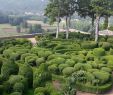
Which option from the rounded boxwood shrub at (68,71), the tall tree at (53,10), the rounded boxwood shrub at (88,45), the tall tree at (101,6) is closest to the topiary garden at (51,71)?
the rounded boxwood shrub at (68,71)

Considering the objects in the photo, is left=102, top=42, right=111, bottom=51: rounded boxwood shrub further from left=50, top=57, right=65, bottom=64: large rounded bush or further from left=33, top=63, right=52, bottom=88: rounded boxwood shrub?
left=33, top=63, right=52, bottom=88: rounded boxwood shrub

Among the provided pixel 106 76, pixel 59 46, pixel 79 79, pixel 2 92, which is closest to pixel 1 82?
pixel 2 92

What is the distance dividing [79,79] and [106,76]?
8.88 feet

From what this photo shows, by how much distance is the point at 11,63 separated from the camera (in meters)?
29.9

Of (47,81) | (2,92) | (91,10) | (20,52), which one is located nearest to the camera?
(2,92)

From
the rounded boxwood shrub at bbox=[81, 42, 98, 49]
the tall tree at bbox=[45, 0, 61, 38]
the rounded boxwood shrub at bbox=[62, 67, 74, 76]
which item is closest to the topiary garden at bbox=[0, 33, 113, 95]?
the rounded boxwood shrub at bbox=[62, 67, 74, 76]

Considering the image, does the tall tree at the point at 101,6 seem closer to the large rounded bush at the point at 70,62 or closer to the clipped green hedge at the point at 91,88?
the large rounded bush at the point at 70,62

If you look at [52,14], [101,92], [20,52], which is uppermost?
[52,14]

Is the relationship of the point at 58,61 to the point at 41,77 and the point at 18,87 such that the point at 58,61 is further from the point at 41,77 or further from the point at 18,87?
the point at 18,87

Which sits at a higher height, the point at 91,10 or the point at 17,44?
the point at 91,10

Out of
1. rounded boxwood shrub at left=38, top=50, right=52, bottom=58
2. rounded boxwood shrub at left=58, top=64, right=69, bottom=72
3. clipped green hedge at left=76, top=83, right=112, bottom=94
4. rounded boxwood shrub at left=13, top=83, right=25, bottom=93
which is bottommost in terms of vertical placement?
clipped green hedge at left=76, top=83, right=112, bottom=94

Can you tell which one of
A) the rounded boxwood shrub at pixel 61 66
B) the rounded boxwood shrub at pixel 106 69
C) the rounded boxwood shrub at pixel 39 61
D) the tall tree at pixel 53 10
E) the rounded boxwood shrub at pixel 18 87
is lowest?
the rounded boxwood shrub at pixel 18 87

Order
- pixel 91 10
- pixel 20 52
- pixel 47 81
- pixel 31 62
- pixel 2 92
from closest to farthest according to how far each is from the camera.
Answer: pixel 2 92 < pixel 47 81 < pixel 31 62 < pixel 20 52 < pixel 91 10

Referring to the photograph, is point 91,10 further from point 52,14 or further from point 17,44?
point 17,44
